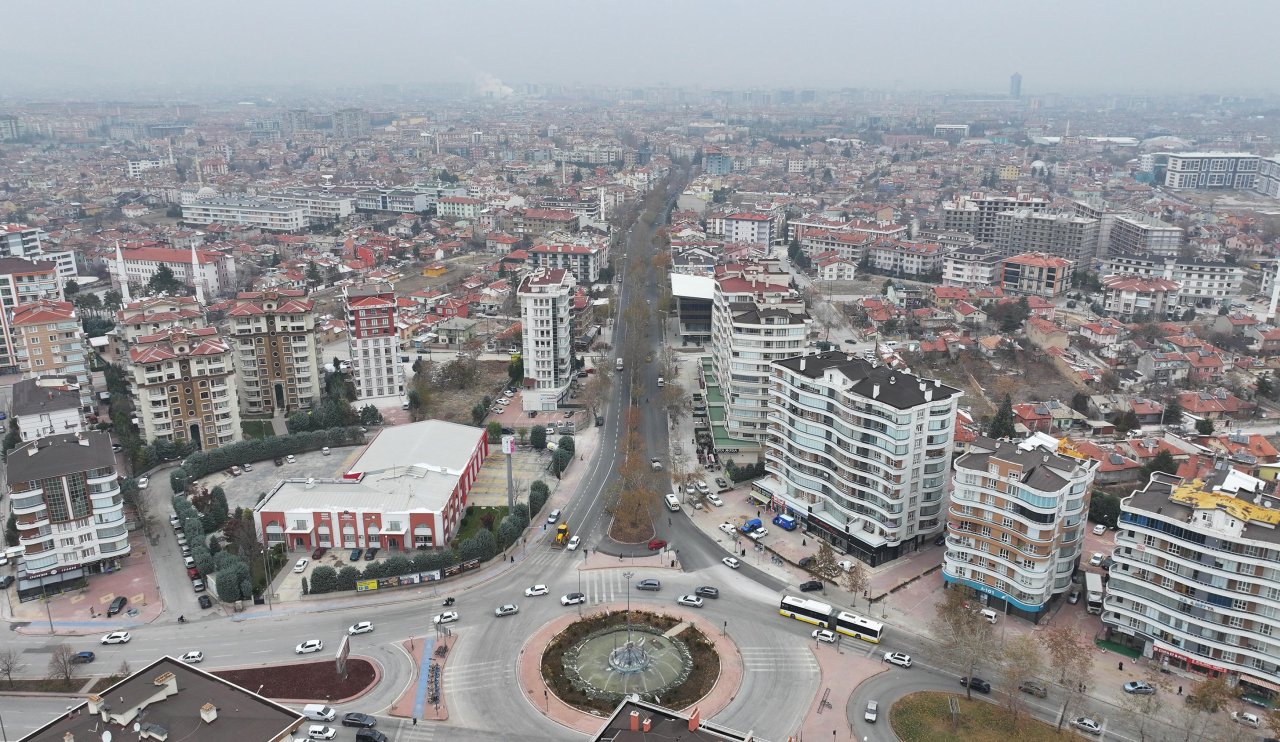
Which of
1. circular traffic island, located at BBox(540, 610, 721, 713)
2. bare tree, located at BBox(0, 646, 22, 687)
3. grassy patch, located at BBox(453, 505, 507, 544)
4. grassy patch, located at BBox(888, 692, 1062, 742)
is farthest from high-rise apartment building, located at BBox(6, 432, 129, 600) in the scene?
grassy patch, located at BBox(888, 692, 1062, 742)

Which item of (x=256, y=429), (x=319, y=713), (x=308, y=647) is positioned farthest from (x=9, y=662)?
(x=256, y=429)

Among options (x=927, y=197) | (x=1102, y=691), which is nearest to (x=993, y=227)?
(x=927, y=197)

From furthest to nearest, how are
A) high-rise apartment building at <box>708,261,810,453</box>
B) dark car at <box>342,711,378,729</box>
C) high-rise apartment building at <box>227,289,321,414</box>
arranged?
1. high-rise apartment building at <box>227,289,321,414</box>
2. high-rise apartment building at <box>708,261,810,453</box>
3. dark car at <box>342,711,378,729</box>

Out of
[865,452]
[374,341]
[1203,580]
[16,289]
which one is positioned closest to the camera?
[1203,580]

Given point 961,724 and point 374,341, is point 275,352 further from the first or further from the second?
point 961,724

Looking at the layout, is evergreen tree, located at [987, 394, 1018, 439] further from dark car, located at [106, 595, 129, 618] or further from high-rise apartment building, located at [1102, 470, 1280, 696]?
dark car, located at [106, 595, 129, 618]

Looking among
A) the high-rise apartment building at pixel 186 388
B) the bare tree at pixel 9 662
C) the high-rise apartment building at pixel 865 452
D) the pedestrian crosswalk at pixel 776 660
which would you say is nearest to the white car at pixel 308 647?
the bare tree at pixel 9 662

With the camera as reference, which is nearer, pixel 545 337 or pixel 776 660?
pixel 776 660
